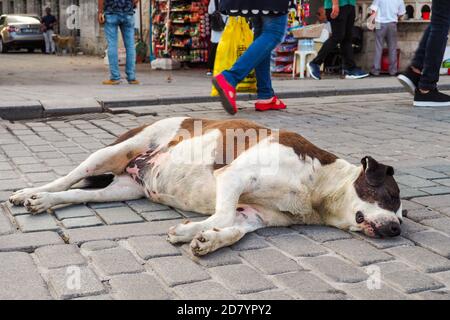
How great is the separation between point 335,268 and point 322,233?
527 mm

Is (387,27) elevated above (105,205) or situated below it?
above

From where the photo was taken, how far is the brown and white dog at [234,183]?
3.45 metres

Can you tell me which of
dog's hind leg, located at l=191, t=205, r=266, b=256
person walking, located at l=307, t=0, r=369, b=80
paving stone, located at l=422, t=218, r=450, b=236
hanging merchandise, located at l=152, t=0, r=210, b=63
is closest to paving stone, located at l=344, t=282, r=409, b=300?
dog's hind leg, located at l=191, t=205, r=266, b=256

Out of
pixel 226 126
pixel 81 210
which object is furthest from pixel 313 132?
pixel 81 210

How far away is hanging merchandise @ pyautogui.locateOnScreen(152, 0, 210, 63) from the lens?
16.0 meters

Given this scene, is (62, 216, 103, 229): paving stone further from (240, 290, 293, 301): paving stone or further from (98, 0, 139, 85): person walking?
(98, 0, 139, 85): person walking

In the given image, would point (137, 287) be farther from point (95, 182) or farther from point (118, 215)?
point (95, 182)

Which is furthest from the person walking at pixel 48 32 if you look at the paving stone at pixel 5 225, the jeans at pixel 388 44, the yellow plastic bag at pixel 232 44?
the paving stone at pixel 5 225

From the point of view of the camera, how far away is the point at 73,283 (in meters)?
2.89

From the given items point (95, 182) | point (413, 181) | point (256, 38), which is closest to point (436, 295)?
point (413, 181)

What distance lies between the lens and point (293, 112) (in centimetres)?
852

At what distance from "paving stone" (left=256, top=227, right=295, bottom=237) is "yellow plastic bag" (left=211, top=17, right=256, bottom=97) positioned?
5.24 m
